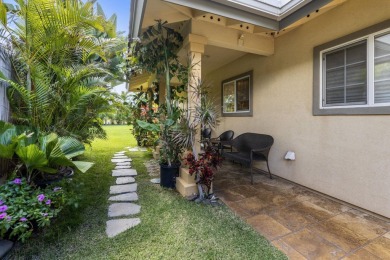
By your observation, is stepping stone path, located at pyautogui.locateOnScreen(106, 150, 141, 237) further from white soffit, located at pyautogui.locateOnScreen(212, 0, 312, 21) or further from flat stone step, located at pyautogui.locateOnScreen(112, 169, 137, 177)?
white soffit, located at pyautogui.locateOnScreen(212, 0, 312, 21)

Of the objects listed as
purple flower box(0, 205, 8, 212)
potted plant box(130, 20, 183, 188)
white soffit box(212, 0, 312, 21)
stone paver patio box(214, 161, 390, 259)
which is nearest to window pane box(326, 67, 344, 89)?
white soffit box(212, 0, 312, 21)

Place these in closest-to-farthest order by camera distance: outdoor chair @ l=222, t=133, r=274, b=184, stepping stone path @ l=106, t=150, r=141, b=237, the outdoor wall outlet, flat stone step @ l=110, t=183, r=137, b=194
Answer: stepping stone path @ l=106, t=150, r=141, b=237 < flat stone step @ l=110, t=183, r=137, b=194 < the outdoor wall outlet < outdoor chair @ l=222, t=133, r=274, b=184

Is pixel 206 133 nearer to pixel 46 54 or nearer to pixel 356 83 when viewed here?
pixel 356 83

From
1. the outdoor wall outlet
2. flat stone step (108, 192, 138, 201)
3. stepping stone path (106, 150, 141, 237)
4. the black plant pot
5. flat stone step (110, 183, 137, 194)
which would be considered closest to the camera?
stepping stone path (106, 150, 141, 237)

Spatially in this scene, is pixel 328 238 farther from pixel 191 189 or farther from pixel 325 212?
pixel 191 189

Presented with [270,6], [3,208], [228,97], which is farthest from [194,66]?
[228,97]

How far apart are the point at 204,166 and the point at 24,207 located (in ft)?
7.21

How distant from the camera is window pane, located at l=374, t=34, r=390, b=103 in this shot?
272 cm

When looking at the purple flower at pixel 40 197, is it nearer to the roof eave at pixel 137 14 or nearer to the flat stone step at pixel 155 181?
the flat stone step at pixel 155 181

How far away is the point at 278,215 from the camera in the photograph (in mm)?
2824

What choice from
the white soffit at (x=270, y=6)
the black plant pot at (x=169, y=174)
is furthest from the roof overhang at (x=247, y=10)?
the black plant pot at (x=169, y=174)

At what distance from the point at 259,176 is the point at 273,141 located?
0.89 meters

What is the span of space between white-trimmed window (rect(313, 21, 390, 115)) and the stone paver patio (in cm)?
149

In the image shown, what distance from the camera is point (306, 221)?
8.76 ft
